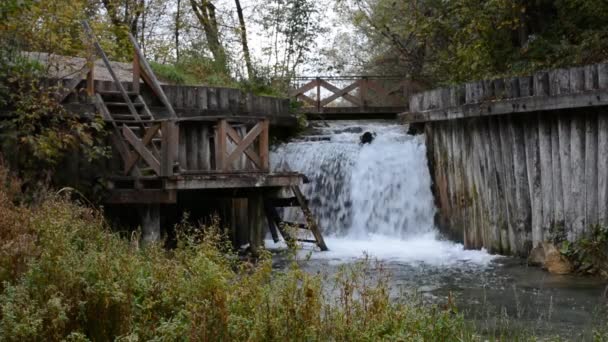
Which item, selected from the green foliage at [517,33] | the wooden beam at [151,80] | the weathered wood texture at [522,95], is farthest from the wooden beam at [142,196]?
the green foliage at [517,33]

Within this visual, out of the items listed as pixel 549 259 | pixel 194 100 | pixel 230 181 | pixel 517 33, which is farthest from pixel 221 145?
pixel 517 33

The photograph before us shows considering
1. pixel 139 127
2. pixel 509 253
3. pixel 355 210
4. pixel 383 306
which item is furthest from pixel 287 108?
pixel 383 306

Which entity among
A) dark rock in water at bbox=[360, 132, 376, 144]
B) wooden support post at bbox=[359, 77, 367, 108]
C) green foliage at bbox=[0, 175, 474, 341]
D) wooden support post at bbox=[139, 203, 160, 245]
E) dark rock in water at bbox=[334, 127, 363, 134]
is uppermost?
wooden support post at bbox=[359, 77, 367, 108]

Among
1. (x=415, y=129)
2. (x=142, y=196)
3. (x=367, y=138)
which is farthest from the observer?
(x=415, y=129)

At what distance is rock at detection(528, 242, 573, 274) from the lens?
432 inches

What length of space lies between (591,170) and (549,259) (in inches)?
53.1

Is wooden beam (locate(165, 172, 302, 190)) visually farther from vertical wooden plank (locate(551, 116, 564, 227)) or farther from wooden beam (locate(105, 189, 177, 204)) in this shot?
vertical wooden plank (locate(551, 116, 564, 227))

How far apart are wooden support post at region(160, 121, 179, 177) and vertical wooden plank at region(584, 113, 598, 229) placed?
5.67 metres

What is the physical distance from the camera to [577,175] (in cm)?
1105

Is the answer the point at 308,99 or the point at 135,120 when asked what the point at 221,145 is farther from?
the point at 308,99

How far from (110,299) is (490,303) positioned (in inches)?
186

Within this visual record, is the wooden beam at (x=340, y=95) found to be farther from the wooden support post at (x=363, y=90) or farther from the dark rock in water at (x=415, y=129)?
the dark rock in water at (x=415, y=129)

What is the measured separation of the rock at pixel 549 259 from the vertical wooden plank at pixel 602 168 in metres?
0.77

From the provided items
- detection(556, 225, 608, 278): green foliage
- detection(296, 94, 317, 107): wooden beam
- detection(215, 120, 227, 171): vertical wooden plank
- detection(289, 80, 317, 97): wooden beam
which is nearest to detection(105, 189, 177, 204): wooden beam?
detection(215, 120, 227, 171): vertical wooden plank
